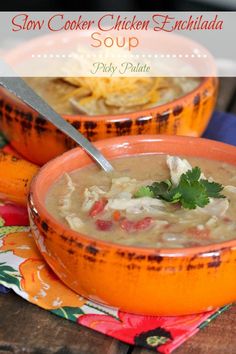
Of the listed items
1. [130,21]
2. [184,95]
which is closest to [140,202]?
[184,95]

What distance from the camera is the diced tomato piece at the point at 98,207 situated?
1.49 m

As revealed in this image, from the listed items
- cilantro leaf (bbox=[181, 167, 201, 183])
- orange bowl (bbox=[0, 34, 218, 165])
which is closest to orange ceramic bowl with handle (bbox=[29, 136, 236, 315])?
cilantro leaf (bbox=[181, 167, 201, 183])

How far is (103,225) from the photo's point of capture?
4.75 feet

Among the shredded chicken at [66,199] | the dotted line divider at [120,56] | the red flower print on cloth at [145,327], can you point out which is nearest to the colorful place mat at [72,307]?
the red flower print on cloth at [145,327]

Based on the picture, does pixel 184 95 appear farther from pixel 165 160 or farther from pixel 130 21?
pixel 130 21

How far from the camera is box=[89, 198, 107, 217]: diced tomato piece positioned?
149cm

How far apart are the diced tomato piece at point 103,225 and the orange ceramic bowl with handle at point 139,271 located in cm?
6

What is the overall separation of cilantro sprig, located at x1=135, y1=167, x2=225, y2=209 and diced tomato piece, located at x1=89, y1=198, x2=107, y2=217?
70 millimetres

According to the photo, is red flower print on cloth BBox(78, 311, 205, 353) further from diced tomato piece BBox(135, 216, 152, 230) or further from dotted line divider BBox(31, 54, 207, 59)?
dotted line divider BBox(31, 54, 207, 59)

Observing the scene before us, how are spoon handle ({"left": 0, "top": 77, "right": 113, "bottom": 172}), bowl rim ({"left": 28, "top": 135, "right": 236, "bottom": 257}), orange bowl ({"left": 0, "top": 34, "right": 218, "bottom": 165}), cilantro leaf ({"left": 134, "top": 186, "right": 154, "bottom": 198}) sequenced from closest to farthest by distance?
bowl rim ({"left": 28, "top": 135, "right": 236, "bottom": 257}) → cilantro leaf ({"left": 134, "top": 186, "right": 154, "bottom": 198}) → spoon handle ({"left": 0, "top": 77, "right": 113, "bottom": 172}) → orange bowl ({"left": 0, "top": 34, "right": 218, "bottom": 165})

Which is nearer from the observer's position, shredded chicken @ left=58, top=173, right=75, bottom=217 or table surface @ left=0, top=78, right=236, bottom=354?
table surface @ left=0, top=78, right=236, bottom=354

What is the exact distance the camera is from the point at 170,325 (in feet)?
4.56

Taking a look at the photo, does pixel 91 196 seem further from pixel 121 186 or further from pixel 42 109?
pixel 42 109

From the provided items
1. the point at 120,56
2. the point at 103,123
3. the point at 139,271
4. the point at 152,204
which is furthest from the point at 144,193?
the point at 120,56
